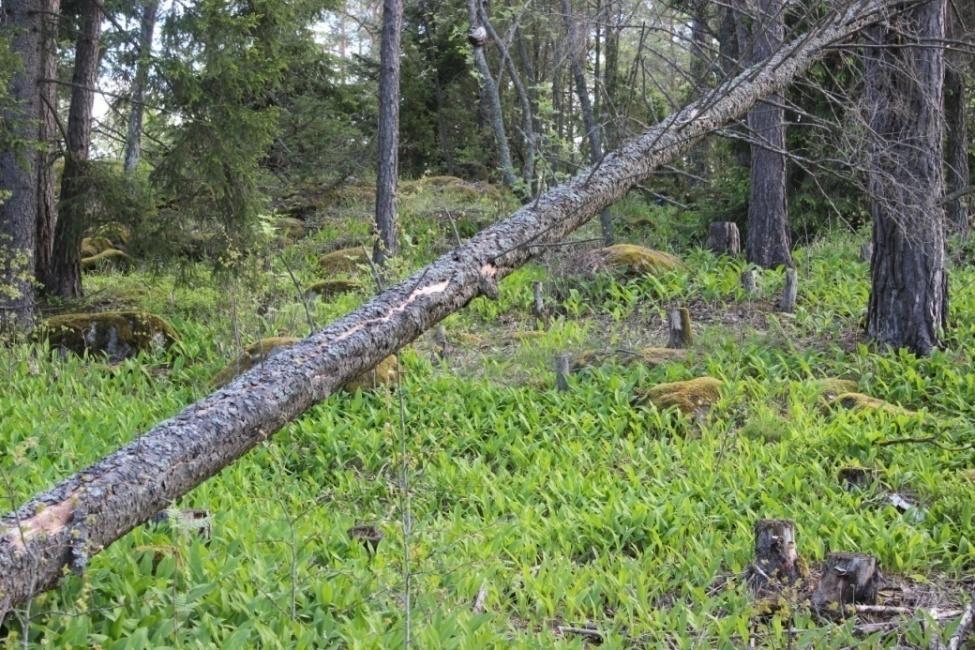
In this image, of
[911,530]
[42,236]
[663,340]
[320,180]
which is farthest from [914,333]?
[320,180]

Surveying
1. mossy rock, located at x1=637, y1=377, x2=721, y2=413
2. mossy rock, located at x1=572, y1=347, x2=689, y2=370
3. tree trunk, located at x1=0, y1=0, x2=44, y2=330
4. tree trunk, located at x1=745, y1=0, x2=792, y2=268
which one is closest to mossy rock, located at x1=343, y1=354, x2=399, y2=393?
mossy rock, located at x1=572, y1=347, x2=689, y2=370

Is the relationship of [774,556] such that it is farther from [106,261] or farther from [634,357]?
[106,261]

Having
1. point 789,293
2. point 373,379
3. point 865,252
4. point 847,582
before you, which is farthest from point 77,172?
point 847,582

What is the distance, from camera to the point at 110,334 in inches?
417

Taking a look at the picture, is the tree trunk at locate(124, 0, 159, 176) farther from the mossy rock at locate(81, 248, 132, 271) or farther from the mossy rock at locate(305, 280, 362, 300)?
the mossy rock at locate(305, 280, 362, 300)

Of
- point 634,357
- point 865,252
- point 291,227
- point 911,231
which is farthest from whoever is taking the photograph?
point 291,227

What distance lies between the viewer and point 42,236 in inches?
472

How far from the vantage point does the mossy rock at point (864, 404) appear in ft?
25.1

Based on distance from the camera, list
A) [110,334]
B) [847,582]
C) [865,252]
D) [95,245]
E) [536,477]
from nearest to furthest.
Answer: [847,582] → [536,477] → [110,334] → [865,252] → [95,245]

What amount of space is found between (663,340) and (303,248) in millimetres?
7487

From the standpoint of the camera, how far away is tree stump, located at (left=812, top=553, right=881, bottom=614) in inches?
190

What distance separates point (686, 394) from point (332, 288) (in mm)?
6249

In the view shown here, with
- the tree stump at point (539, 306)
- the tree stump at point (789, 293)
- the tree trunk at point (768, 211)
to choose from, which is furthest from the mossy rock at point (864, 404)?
the tree trunk at point (768, 211)

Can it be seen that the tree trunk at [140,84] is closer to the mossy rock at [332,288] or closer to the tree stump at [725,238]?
the mossy rock at [332,288]
